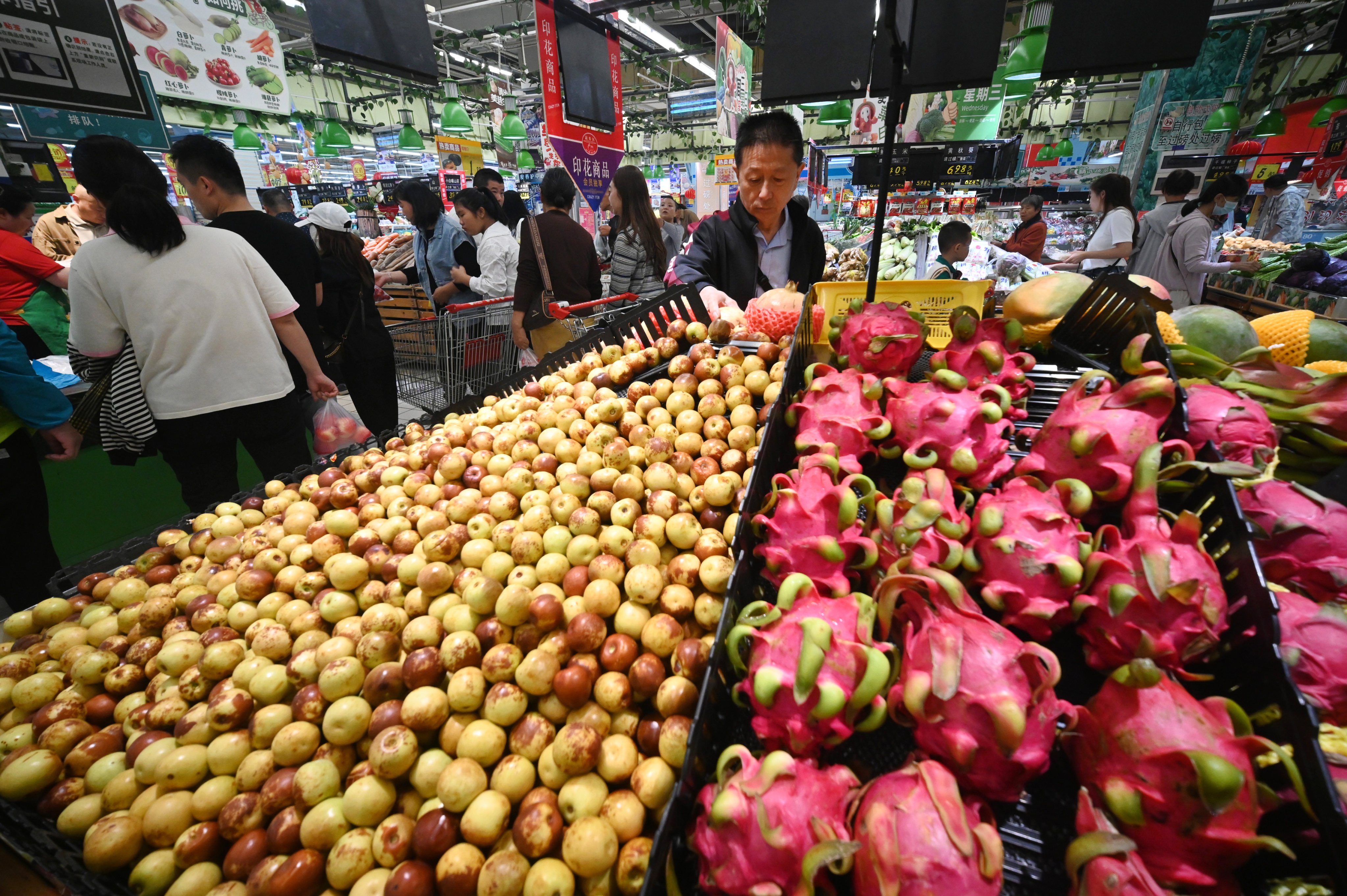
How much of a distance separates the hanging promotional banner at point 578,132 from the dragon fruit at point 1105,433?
495 cm

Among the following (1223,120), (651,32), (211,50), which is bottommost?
(1223,120)

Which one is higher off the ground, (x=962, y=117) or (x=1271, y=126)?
(x=962, y=117)

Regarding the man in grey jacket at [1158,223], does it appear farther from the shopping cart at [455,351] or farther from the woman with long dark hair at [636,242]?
the shopping cart at [455,351]

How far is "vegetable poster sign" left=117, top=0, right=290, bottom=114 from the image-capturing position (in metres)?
5.74

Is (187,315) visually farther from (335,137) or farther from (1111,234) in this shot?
(335,137)

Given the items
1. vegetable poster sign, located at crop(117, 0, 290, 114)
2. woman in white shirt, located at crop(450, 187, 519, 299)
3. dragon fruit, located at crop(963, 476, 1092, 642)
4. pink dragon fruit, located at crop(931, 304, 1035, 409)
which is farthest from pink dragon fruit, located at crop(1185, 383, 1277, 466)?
vegetable poster sign, located at crop(117, 0, 290, 114)

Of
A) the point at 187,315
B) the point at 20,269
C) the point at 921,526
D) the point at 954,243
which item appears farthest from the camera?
the point at 954,243

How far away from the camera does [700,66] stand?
593 inches

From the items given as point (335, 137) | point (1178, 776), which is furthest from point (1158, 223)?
point (335, 137)

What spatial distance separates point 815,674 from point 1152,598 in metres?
0.54

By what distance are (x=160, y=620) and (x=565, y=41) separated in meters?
5.18

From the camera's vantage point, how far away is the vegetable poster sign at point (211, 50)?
5738 mm

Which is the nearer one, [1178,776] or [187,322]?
[1178,776]

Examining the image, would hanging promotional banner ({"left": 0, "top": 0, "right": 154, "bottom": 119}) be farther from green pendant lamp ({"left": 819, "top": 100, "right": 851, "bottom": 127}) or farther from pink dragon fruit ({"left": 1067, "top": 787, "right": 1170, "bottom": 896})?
green pendant lamp ({"left": 819, "top": 100, "right": 851, "bottom": 127})
